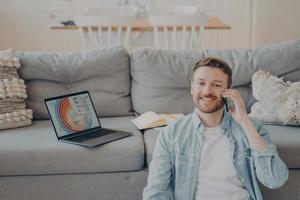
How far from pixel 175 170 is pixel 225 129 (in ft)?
0.78

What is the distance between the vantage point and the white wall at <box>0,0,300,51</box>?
4656 mm

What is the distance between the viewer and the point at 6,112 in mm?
2203

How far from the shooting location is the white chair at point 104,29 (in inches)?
129

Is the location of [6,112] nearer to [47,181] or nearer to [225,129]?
[47,181]

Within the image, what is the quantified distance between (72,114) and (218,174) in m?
0.86

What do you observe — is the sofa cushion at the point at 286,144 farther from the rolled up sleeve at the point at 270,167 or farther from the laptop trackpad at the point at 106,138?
the rolled up sleeve at the point at 270,167

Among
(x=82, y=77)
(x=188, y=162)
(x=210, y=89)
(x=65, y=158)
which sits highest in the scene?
(x=210, y=89)

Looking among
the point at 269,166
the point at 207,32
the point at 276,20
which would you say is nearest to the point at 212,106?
the point at 269,166

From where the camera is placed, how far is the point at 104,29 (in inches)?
134

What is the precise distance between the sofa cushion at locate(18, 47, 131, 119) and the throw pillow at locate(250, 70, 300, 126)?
0.73 m

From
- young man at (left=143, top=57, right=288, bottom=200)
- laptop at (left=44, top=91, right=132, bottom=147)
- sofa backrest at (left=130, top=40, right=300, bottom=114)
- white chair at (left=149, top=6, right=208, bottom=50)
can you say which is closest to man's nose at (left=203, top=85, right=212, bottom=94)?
young man at (left=143, top=57, right=288, bottom=200)

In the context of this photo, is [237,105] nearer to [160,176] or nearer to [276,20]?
[160,176]

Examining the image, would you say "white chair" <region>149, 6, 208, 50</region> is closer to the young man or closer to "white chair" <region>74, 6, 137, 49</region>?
"white chair" <region>74, 6, 137, 49</region>

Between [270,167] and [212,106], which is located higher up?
[212,106]
